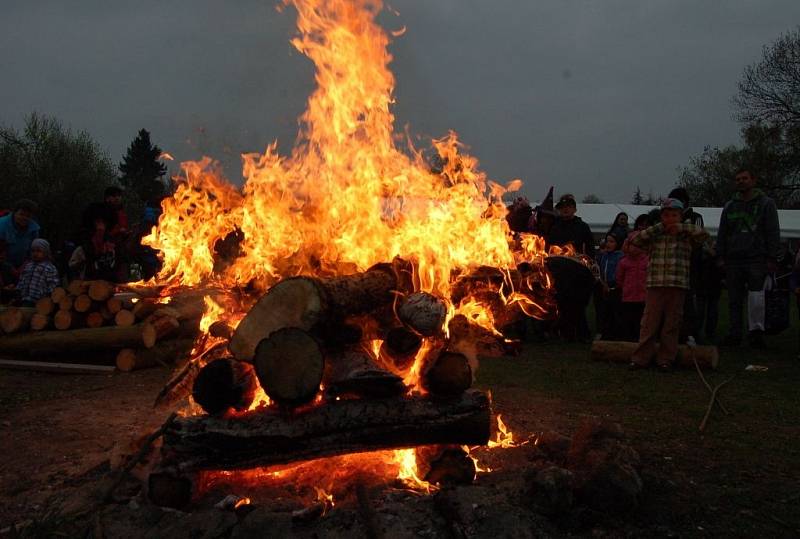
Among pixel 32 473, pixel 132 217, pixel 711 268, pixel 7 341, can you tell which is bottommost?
pixel 32 473

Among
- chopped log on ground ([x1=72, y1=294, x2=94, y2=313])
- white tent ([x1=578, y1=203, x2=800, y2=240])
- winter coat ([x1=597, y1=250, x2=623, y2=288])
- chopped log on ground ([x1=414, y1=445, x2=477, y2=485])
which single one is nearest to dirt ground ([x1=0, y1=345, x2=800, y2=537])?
chopped log on ground ([x1=414, y1=445, x2=477, y2=485])

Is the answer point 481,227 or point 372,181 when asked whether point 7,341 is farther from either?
point 481,227

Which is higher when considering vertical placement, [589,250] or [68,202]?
[68,202]

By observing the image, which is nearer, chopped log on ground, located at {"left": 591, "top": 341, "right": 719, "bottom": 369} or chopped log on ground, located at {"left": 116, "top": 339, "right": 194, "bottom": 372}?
chopped log on ground, located at {"left": 591, "top": 341, "right": 719, "bottom": 369}

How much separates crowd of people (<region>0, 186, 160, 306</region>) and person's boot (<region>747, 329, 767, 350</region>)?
1005 centimetres

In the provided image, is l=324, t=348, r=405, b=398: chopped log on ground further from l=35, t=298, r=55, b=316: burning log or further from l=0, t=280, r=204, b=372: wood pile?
l=35, t=298, r=55, b=316: burning log

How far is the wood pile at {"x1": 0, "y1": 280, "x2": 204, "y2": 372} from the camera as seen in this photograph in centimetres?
812

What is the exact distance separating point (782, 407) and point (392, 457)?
407 centimetres

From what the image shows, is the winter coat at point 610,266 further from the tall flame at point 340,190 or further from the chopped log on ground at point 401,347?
the chopped log on ground at point 401,347

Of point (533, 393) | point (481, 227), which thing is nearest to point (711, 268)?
point (533, 393)

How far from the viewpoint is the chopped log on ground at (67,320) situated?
827cm

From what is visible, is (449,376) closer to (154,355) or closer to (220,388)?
(220,388)

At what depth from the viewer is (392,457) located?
165 inches

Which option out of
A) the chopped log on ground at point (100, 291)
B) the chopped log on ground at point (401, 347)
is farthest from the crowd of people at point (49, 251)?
the chopped log on ground at point (401, 347)
